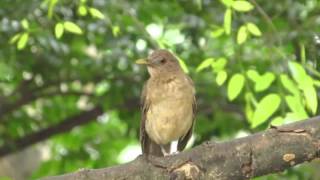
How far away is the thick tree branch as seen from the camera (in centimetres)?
738

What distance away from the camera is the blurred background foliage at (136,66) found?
516 cm

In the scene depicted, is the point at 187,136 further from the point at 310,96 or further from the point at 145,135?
the point at 310,96

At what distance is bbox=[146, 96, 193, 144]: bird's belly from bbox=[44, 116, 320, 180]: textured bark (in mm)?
1370

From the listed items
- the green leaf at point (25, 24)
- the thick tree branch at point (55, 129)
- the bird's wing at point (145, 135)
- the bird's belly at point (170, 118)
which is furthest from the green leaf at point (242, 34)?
the thick tree branch at point (55, 129)

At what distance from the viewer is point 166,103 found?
18.1 ft

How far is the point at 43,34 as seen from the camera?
595 cm

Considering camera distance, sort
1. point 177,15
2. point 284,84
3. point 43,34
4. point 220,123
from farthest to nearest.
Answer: point 220,123 < point 177,15 < point 43,34 < point 284,84

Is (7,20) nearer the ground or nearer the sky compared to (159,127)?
nearer the sky

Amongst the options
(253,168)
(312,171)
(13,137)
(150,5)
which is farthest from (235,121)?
(253,168)

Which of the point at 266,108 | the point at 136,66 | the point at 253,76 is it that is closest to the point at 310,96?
the point at 266,108

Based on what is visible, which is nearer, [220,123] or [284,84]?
[284,84]

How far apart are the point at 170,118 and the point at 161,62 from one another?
443mm

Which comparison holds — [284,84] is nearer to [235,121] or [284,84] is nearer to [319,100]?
[319,100]

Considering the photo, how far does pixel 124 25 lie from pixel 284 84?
168 centimetres
